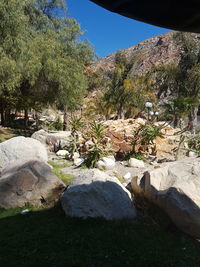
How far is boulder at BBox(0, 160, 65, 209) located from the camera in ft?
15.4

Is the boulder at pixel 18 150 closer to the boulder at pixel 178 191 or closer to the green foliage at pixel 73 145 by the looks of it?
→ the green foliage at pixel 73 145

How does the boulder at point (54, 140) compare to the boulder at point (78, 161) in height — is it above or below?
above

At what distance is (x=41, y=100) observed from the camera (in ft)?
47.5

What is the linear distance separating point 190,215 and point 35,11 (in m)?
17.8

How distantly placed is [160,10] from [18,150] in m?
6.22

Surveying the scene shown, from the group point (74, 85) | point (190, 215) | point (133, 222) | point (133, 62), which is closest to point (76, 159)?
point (133, 222)

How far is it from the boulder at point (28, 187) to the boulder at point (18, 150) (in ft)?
5.61

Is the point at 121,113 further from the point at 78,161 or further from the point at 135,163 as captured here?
the point at 135,163

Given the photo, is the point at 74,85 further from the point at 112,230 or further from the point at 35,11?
the point at 112,230

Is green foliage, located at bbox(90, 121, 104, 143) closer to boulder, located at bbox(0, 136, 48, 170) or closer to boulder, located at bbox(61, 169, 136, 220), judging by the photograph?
boulder, located at bbox(0, 136, 48, 170)

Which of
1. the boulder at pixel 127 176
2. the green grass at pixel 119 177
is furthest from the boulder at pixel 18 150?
the boulder at pixel 127 176

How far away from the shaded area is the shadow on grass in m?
2.79

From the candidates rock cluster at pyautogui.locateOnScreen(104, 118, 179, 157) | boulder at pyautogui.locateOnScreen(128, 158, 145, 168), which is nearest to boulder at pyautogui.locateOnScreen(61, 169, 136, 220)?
boulder at pyautogui.locateOnScreen(128, 158, 145, 168)

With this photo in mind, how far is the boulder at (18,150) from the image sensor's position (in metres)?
6.84
